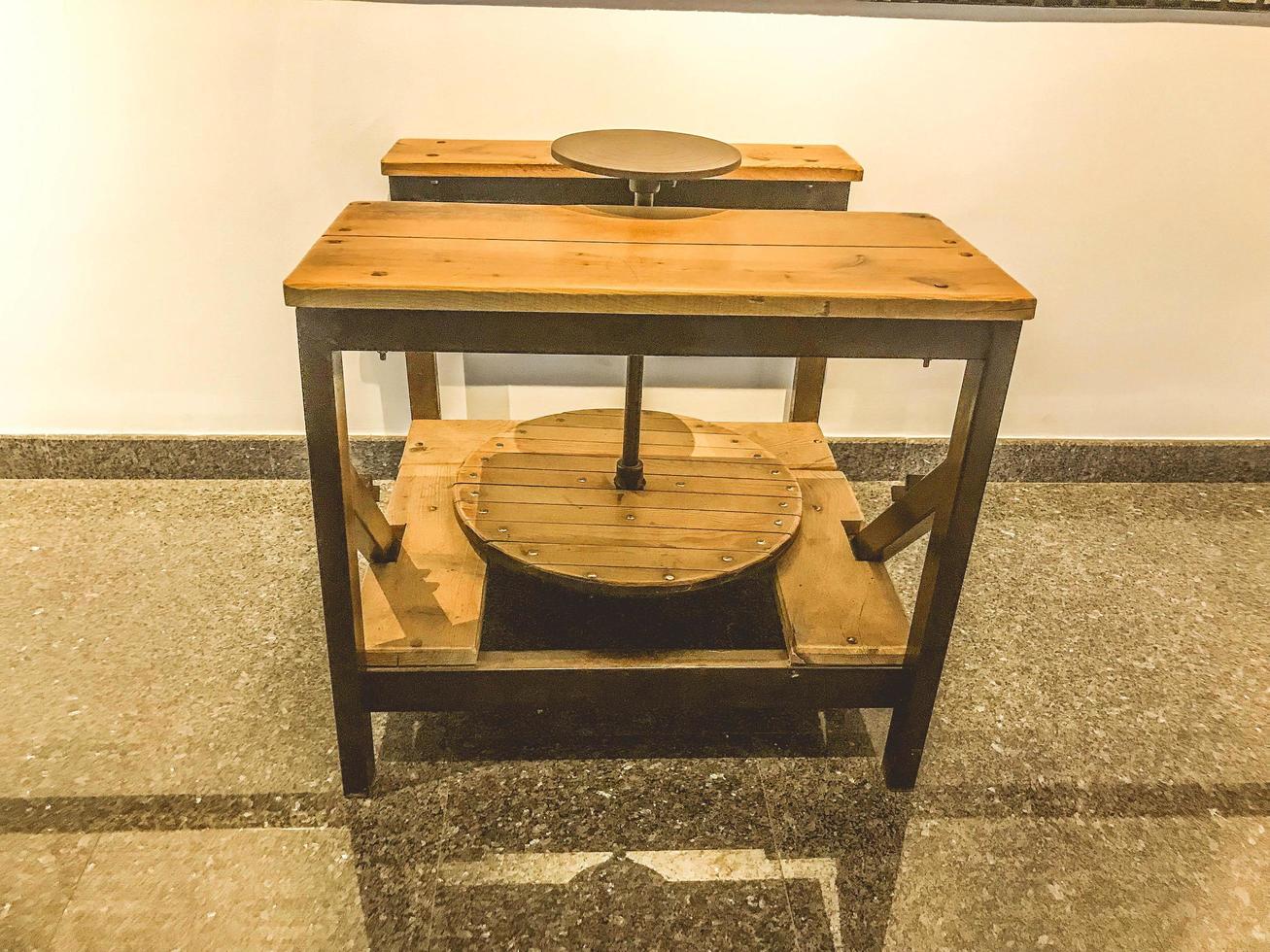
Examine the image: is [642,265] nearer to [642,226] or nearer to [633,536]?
[642,226]

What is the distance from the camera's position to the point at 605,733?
1564 mm

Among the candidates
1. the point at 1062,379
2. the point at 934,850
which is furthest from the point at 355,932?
the point at 1062,379

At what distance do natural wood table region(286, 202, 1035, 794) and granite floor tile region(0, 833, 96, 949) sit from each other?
0.38 m

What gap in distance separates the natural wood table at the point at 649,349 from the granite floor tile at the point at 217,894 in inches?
5.6

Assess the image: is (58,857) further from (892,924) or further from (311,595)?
(892,924)

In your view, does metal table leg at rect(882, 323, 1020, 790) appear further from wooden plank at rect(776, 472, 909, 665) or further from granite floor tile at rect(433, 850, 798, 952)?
granite floor tile at rect(433, 850, 798, 952)

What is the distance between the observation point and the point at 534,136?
1.93 m

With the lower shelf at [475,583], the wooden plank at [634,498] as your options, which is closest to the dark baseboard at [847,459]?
the lower shelf at [475,583]

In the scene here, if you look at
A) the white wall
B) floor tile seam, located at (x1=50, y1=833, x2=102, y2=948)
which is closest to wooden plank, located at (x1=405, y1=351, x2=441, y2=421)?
the white wall

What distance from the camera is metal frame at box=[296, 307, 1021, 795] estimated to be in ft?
3.64

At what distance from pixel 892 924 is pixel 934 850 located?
0.15 meters

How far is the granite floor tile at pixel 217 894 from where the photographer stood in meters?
1.22

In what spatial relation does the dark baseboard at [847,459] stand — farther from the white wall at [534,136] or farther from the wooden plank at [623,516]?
the wooden plank at [623,516]

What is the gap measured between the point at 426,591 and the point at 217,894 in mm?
493
